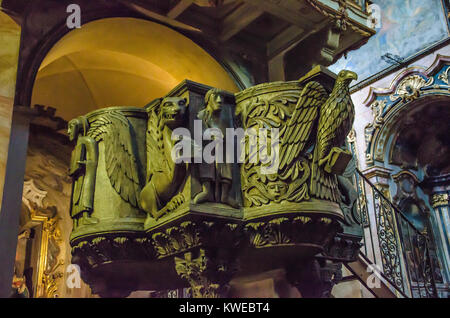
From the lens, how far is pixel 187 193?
3.44m

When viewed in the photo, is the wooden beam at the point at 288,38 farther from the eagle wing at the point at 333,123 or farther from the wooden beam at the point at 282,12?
the eagle wing at the point at 333,123

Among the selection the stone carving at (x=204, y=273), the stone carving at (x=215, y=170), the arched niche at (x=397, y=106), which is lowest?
the stone carving at (x=204, y=273)

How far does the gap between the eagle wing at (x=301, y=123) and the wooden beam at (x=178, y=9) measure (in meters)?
2.02

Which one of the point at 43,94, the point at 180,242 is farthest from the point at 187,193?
the point at 43,94

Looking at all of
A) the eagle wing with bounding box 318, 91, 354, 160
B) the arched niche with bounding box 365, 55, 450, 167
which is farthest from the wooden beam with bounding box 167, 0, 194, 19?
the arched niche with bounding box 365, 55, 450, 167

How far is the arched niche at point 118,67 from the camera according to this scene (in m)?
5.52

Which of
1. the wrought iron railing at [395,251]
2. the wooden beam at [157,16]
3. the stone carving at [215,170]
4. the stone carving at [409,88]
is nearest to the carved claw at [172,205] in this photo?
the stone carving at [215,170]

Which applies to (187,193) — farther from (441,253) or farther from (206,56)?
(441,253)

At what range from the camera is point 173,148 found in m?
3.60

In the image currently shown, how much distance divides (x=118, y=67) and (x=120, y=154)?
2927 millimetres

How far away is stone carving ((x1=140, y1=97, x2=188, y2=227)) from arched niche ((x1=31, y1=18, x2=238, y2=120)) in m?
1.78

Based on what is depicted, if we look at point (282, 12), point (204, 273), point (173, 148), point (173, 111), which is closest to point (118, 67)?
point (282, 12)

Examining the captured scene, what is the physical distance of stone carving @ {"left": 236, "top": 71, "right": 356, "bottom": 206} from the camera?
357 cm

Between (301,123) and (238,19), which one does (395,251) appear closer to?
(238,19)
